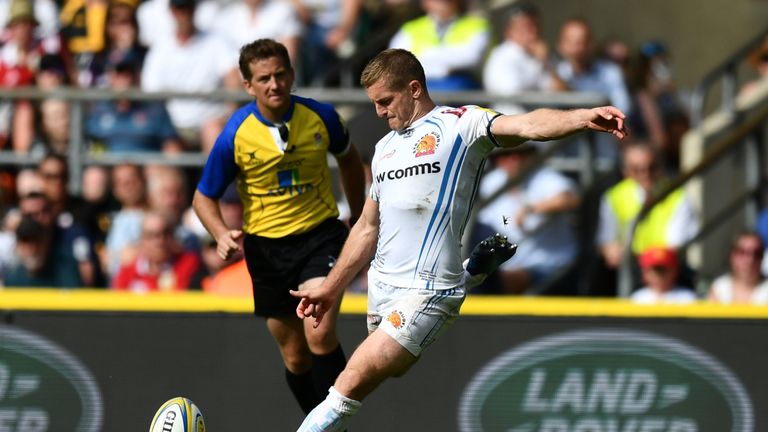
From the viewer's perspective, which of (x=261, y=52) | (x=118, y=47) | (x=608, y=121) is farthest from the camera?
(x=118, y=47)

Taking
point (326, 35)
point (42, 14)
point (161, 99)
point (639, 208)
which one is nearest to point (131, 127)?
point (161, 99)

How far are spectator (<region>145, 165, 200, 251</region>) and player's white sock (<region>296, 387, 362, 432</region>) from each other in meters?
4.26

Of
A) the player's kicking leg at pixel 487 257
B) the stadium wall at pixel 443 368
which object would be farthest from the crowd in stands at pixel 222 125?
the player's kicking leg at pixel 487 257

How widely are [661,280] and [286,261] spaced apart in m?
3.35

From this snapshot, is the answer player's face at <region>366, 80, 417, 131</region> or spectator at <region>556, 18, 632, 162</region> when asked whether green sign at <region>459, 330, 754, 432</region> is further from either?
spectator at <region>556, 18, 632, 162</region>

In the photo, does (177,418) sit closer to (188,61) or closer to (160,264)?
(160,264)

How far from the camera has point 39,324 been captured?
901 centimetres

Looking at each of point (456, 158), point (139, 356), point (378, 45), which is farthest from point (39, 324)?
point (378, 45)

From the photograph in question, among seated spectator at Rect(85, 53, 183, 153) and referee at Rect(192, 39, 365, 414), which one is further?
seated spectator at Rect(85, 53, 183, 153)

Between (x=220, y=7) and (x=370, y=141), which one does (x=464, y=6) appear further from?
(x=220, y=7)

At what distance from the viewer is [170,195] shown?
11.3m

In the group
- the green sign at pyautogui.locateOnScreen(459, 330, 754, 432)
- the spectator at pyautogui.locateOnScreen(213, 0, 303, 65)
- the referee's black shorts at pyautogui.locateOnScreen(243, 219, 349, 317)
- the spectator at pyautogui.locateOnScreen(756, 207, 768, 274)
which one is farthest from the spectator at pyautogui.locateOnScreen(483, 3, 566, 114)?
the referee's black shorts at pyautogui.locateOnScreen(243, 219, 349, 317)

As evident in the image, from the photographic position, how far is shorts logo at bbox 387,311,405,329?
692 cm

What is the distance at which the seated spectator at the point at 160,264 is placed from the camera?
1066 cm
